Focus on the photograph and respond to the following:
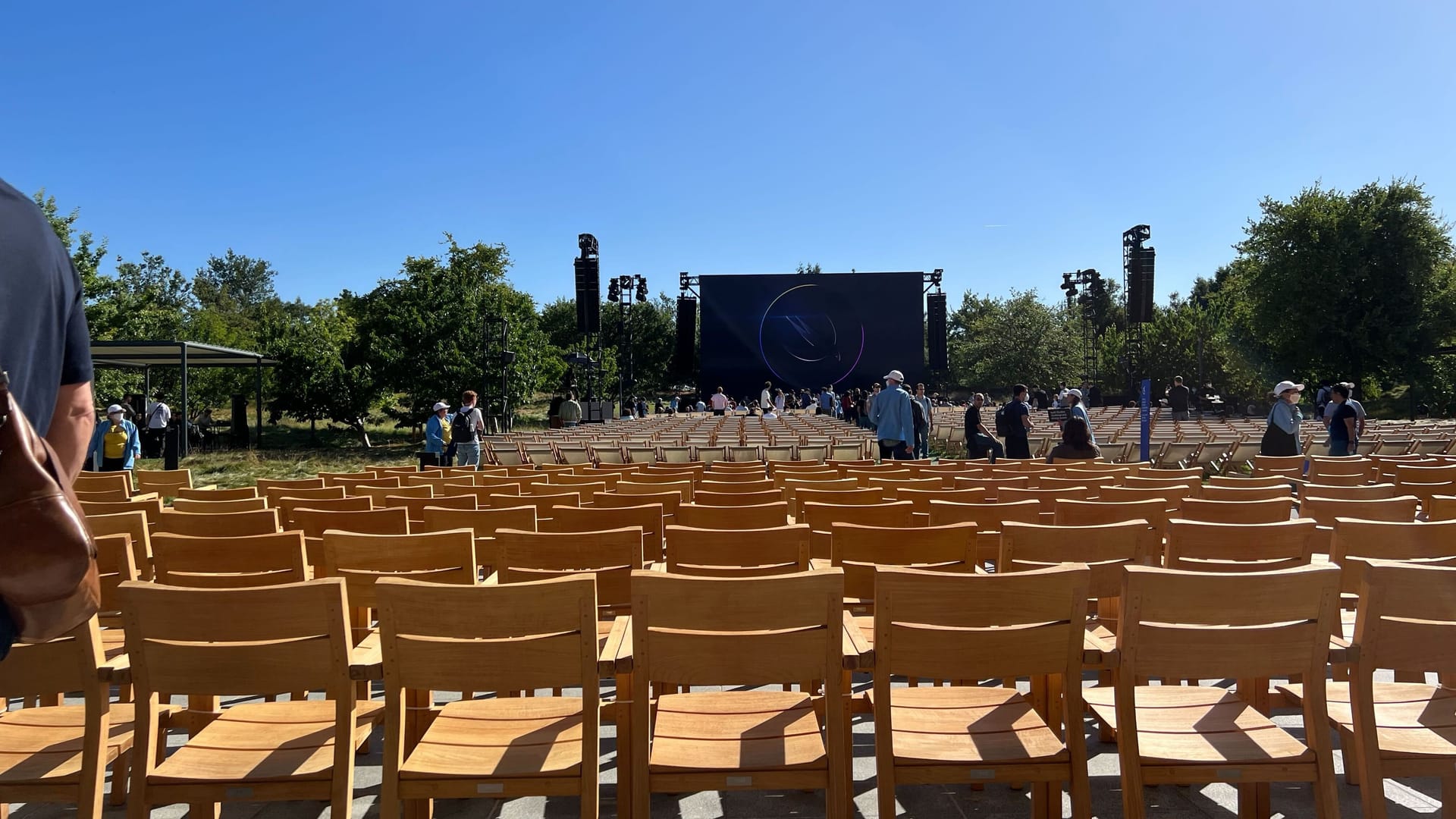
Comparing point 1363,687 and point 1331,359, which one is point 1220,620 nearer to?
point 1363,687

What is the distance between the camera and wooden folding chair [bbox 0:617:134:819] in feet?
6.46

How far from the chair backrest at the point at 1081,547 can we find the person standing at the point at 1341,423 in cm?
727

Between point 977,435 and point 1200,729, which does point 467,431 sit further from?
point 1200,729

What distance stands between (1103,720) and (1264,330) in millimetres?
33768

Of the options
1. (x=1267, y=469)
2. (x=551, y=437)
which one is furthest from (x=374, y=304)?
(x=1267, y=469)

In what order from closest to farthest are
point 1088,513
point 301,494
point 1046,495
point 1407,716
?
point 1407,716 → point 1088,513 → point 1046,495 → point 301,494

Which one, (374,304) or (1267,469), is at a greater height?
(374,304)

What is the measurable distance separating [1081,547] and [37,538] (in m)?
2.72

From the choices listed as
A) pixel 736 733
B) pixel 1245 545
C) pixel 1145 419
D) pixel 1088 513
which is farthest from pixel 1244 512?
pixel 1145 419

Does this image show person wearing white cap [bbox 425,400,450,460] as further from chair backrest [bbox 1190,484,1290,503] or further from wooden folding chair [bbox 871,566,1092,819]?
wooden folding chair [bbox 871,566,1092,819]

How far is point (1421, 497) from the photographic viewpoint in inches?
211

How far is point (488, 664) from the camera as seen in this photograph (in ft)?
6.40

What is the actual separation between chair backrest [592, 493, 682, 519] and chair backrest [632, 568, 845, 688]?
7.63 ft

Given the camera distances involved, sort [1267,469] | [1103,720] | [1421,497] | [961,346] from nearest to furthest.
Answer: [1103,720]
[1421,497]
[1267,469]
[961,346]
